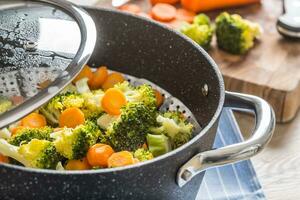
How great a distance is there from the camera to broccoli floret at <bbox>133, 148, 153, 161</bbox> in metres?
1.05

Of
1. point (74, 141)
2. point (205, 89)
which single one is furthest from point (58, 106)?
point (205, 89)

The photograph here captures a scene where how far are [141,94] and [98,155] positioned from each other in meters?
0.19

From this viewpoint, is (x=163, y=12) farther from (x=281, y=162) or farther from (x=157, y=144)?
(x=157, y=144)

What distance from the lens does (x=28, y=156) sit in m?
1.03

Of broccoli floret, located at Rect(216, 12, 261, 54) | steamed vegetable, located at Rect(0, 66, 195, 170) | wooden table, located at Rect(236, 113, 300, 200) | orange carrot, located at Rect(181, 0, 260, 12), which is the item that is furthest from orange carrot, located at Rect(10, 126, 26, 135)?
orange carrot, located at Rect(181, 0, 260, 12)

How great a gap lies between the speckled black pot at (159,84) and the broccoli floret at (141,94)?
0.24ft

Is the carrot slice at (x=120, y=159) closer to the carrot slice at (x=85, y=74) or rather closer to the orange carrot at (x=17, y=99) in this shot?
the orange carrot at (x=17, y=99)

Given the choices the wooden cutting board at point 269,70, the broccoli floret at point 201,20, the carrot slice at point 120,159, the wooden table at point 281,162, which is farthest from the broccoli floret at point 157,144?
the broccoli floret at point 201,20

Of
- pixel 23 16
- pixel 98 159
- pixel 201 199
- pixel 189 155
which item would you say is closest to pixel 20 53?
pixel 23 16

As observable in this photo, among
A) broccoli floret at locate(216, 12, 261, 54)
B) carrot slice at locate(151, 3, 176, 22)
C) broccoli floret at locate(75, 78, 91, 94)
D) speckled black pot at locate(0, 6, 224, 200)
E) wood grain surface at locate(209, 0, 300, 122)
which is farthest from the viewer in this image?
carrot slice at locate(151, 3, 176, 22)

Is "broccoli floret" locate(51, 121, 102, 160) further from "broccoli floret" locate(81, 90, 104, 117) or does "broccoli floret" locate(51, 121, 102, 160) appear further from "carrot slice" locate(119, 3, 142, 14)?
"carrot slice" locate(119, 3, 142, 14)

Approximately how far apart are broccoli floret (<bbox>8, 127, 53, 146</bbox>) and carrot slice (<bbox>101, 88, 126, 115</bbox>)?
0.12 m

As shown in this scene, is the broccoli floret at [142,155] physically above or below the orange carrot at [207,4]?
above

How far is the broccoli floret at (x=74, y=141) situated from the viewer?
1041 millimetres
